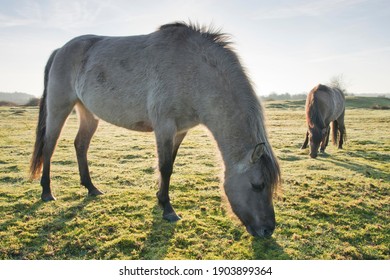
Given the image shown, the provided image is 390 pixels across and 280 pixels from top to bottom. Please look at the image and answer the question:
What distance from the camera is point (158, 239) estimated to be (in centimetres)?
419

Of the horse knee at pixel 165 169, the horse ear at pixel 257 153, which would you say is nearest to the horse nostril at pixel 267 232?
the horse ear at pixel 257 153

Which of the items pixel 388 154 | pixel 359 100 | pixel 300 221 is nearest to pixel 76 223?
pixel 300 221

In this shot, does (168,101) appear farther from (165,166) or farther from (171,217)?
(171,217)

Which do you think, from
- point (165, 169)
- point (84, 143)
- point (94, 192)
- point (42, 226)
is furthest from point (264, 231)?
point (84, 143)

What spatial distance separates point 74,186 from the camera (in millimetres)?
6617

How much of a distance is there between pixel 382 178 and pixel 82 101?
25.6ft

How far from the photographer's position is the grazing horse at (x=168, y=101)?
389 cm

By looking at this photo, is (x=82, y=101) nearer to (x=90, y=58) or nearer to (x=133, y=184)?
(x=90, y=58)

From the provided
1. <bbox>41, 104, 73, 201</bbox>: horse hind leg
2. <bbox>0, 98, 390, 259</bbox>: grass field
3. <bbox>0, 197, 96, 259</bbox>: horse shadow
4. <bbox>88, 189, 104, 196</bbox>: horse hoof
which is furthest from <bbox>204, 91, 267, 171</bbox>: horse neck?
<bbox>41, 104, 73, 201</bbox>: horse hind leg

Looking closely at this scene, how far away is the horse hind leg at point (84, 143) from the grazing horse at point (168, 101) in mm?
21

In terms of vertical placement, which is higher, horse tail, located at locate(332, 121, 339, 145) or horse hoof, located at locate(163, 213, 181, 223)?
horse tail, located at locate(332, 121, 339, 145)

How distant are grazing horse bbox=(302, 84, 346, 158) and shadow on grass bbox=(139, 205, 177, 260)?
771 centimetres

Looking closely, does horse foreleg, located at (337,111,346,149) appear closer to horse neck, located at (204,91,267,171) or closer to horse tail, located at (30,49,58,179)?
horse neck, located at (204,91,267,171)

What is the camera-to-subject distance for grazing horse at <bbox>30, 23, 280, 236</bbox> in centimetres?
389
